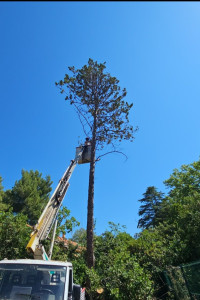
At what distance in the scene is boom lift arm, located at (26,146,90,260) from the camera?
6.28m

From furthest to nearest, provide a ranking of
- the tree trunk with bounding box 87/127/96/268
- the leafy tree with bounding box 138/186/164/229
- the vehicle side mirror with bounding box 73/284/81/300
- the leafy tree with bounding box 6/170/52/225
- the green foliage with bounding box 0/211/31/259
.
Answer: the leafy tree with bounding box 138/186/164/229
the leafy tree with bounding box 6/170/52/225
the green foliage with bounding box 0/211/31/259
the tree trunk with bounding box 87/127/96/268
the vehicle side mirror with bounding box 73/284/81/300

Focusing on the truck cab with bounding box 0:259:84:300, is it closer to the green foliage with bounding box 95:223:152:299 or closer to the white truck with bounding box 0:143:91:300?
the white truck with bounding box 0:143:91:300

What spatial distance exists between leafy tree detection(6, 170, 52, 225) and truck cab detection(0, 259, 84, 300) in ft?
62.6

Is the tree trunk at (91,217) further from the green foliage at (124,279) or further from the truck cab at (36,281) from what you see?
the truck cab at (36,281)

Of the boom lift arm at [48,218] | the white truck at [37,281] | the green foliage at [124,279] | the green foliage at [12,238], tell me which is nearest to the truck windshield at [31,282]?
the white truck at [37,281]

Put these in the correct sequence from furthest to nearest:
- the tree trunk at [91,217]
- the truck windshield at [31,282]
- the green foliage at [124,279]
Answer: the tree trunk at [91,217], the green foliage at [124,279], the truck windshield at [31,282]

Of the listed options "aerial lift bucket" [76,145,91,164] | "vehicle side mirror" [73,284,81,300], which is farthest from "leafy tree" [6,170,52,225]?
"vehicle side mirror" [73,284,81,300]

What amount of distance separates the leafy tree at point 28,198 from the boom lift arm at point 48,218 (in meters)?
14.4

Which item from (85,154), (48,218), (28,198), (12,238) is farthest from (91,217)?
(28,198)

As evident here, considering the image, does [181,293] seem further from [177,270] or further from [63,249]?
[63,249]

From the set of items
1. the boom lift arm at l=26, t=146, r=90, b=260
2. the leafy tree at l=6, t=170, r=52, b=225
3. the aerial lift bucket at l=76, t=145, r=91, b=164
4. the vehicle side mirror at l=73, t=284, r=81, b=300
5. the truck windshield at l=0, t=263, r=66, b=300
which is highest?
the leafy tree at l=6, t=170, r=52, b=225

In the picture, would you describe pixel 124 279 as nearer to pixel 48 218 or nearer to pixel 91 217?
pixel 91 217

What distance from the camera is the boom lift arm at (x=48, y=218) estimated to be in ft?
20.6

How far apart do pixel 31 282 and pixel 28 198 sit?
67.3 ft
